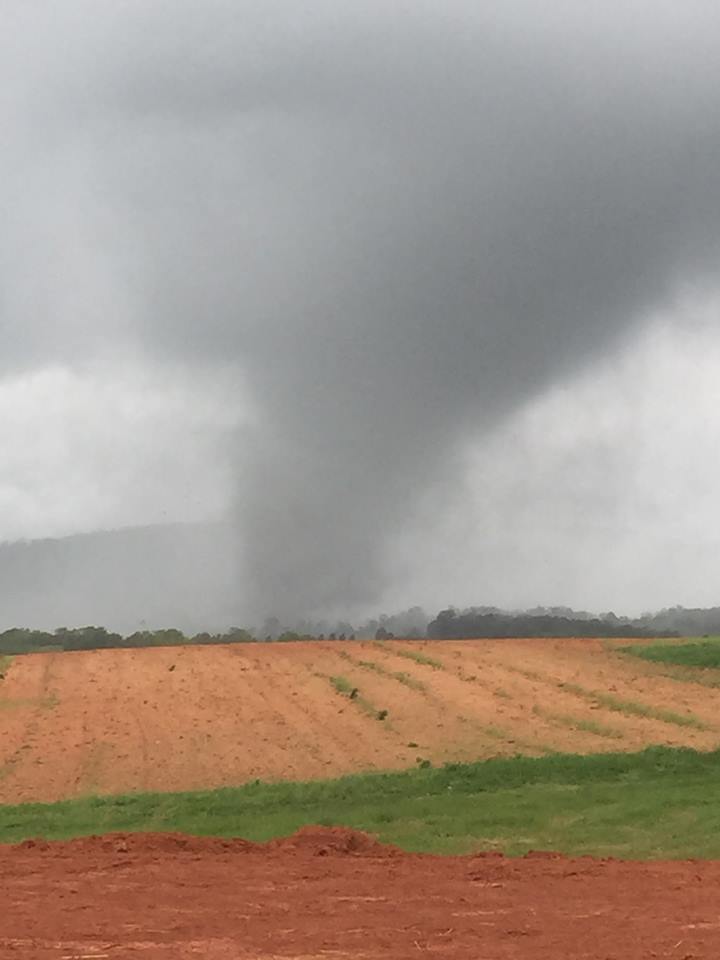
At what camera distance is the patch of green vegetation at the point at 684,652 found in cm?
4294

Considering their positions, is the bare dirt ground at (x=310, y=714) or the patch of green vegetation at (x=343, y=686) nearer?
the bare dirt ground at (x=310, y=714)

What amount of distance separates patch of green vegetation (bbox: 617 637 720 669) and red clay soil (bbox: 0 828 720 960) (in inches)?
1122

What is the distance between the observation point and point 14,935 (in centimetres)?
1116

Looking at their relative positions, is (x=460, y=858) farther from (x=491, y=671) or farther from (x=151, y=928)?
(x=491, y=671)

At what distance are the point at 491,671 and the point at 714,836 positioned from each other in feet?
79.0

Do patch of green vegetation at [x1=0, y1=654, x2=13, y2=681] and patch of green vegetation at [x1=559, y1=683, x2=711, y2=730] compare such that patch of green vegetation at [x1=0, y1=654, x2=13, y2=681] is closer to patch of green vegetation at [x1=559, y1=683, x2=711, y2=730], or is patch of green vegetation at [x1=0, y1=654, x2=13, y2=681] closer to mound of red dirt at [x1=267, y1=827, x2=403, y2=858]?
patch of green vegetation at [x1=559, y1=683, x2=711, y2=730]

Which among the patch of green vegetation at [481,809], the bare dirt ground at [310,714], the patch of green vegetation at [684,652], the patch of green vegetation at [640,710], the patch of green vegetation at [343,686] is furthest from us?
the patch of green vegetation at [684,652]

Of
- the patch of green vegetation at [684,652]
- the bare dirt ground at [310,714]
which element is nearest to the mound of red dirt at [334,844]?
the bare dirt ground at [310,714]

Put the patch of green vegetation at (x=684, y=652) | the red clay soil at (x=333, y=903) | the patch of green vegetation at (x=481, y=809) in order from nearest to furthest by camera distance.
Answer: the red clay soil at (x=333, y=903)
the patch of green vegetation at (x=481, y=809)
the patch of green vegetation at (x=684, y=652)

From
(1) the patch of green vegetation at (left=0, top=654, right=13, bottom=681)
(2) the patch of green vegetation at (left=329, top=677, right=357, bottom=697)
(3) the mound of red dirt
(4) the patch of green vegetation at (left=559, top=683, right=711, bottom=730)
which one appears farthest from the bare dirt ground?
(3) the mound of red dirt

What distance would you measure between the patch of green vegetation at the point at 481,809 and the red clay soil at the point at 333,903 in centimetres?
262

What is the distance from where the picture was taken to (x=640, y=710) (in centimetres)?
3244

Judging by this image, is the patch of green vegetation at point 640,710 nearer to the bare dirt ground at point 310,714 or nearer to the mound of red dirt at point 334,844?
the bare dirt ground at point 310,714

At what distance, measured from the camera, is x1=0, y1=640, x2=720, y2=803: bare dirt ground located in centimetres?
2709
